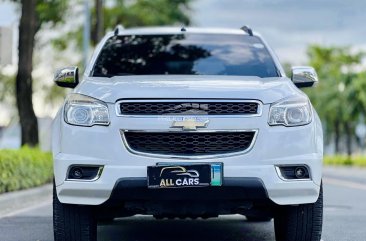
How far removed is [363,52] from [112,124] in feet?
233

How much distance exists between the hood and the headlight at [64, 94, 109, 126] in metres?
0.05

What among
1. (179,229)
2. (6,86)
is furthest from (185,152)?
(6,86)

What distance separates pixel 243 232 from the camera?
7801mm

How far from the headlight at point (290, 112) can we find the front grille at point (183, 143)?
0.89ft

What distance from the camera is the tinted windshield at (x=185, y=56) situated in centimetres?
697

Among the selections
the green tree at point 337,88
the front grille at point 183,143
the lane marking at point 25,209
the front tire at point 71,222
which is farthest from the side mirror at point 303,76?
the green tree at point 337,88

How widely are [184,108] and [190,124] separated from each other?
0.15 metres

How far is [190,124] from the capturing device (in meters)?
5.48

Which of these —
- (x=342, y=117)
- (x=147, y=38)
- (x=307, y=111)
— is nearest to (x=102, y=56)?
(x=147, y=38)

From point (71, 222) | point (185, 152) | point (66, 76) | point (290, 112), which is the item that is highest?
point (290, 112)

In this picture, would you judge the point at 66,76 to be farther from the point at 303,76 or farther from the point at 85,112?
the point at 303,76

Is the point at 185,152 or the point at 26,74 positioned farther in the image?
the point at 26,74

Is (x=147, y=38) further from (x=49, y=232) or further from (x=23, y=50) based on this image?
(x=23, y=50)

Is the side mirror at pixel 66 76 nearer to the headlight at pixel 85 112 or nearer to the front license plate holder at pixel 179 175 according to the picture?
the headlight at pixel 85 112
